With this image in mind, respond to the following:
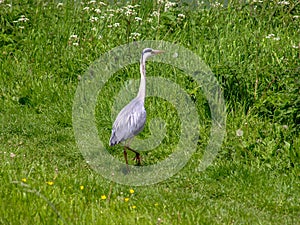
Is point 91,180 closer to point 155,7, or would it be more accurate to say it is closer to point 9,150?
point 9,150

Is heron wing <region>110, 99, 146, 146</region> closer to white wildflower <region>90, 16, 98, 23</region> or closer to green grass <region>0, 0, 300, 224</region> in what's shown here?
green grass <region>0, 0, 300, 224</region>

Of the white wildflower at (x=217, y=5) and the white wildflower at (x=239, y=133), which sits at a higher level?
the white wildflower at (x=217, y=5)

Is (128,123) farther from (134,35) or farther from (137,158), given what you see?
(134,35)

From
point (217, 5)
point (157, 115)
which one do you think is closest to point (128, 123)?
point (157, 115)

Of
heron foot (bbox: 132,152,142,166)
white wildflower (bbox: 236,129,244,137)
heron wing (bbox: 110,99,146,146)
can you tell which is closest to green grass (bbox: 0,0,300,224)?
white wildflower (bbox: 236,129,244,137)

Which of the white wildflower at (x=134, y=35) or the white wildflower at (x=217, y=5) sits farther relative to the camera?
Answer: the white wildflower at (x=217, y=5)

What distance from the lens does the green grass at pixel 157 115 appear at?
5.14 m

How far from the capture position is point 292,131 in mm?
6656

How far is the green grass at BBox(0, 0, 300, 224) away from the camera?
5145 millimetres

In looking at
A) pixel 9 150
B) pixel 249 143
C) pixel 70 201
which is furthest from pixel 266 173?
pixel 9 150

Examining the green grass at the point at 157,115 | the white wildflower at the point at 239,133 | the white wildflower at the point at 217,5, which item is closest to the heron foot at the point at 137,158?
the green grass at the point at 157,115

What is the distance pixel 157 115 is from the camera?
7211mm

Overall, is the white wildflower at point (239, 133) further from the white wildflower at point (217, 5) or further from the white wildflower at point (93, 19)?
the white wildflower at point (217, 5)

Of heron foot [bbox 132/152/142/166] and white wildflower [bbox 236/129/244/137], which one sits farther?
white wildflower [bbox 236/129/244/137]
